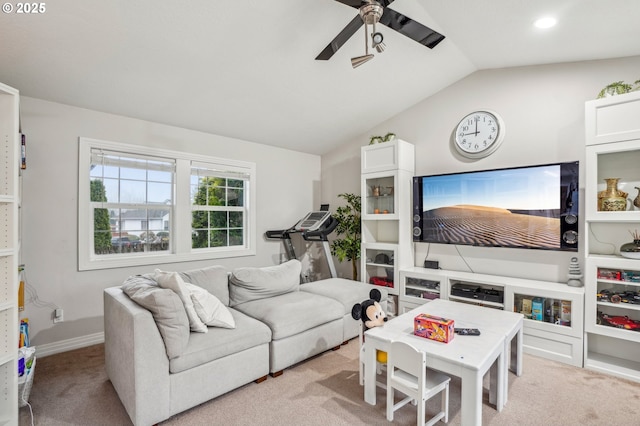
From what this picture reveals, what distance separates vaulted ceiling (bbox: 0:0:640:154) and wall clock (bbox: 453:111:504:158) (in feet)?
1.76

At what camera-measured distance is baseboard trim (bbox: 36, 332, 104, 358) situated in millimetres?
2939

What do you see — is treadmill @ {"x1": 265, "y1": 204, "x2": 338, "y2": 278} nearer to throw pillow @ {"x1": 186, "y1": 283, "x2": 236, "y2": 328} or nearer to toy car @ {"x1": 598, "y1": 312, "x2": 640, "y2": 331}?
throw pillow @ {"x1": 186, "y1": 283, "x2": 236, "y2": 328}

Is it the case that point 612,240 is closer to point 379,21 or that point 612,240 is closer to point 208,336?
point 379,21

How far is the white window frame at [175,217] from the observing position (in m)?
3.15

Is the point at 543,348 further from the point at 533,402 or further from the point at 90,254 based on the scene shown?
the point at 90,254

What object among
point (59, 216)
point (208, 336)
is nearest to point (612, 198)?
point (208, 336)

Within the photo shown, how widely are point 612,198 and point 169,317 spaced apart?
3562mm

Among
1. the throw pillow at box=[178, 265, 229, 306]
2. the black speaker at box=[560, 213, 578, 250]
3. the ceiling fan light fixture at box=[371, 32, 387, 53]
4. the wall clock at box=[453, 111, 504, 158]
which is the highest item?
the ceiling fan light fixture at box=[371, 32, 387, 53]

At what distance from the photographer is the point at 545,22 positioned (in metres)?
2.54

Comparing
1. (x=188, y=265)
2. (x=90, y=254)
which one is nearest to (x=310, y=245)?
(x=188, y=265)

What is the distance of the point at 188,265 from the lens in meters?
3.90

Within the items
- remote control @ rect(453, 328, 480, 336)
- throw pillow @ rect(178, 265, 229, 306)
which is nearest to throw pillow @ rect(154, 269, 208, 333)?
throw pillow @ rect(178, 265, 229, 306)

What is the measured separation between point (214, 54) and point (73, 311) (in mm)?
2752

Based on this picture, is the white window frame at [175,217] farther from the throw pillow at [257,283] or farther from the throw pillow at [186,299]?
the throw pillow at [186,299]
